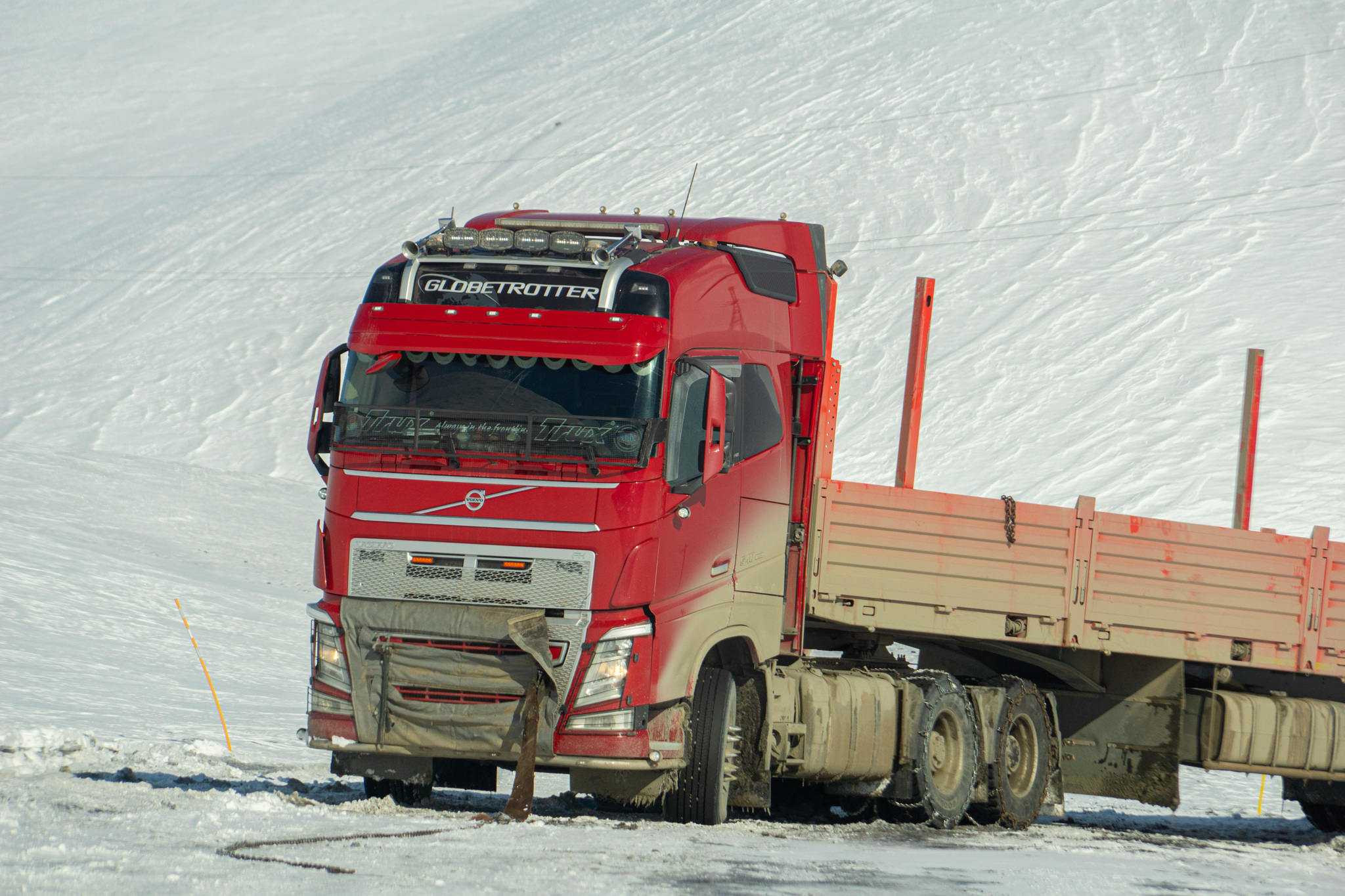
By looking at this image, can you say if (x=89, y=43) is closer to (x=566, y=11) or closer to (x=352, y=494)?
(x=566, y=11)

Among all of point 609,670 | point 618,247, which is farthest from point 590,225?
point 609,670

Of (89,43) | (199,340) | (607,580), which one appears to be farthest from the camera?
(89,43)

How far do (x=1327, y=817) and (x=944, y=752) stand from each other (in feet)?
15.6

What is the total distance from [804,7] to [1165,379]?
34352 millimetres

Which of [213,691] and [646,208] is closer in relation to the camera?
[213,691]

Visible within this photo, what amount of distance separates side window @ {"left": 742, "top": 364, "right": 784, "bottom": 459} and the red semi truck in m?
0.03

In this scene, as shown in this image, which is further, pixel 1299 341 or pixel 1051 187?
pixel 1051 187

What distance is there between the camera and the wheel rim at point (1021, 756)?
38.7 ft

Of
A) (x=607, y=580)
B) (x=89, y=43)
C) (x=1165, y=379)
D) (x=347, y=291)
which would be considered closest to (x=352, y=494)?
(x=607, y=580)

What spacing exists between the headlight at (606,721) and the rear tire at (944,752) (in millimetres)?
3152

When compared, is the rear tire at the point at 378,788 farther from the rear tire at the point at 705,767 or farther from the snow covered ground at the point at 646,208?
the rear tire at the point at 705,767

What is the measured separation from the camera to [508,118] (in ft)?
203

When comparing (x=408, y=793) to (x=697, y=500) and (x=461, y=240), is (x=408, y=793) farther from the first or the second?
(x=461, y=240)

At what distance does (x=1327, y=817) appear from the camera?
13742 mm
